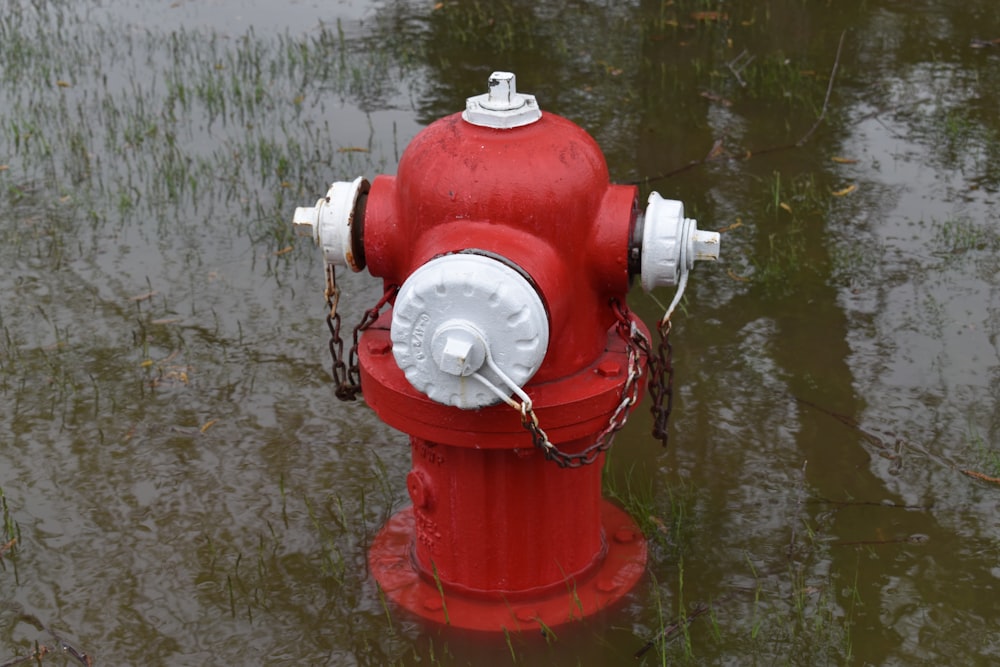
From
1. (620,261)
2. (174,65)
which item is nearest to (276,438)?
(620,261)

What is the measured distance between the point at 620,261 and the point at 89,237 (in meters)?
3.51

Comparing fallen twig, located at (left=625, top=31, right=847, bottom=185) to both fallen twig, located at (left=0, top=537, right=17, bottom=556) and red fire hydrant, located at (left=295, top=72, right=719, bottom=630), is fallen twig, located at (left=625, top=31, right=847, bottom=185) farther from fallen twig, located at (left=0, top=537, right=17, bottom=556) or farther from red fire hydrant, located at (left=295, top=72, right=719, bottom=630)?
fallen twig, located at (left=0, top=537, right=17, bottom=556)

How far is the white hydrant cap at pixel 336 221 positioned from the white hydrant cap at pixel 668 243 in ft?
2.37

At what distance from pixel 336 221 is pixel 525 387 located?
2.04ft

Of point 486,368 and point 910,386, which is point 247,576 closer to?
point 486,368

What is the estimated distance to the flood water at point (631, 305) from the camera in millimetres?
3443

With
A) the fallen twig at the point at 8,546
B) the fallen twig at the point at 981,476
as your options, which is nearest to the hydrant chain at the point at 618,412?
the fallen twig at the point at 981,476

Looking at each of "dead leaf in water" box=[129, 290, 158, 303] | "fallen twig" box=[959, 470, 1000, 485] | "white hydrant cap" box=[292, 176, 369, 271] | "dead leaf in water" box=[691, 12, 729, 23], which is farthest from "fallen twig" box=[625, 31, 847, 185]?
"white hydrant cap" box=[292, 176, 369, 271]

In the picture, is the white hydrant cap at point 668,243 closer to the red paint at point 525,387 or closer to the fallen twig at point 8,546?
the red paint at point 525,387

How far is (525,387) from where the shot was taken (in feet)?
9.69

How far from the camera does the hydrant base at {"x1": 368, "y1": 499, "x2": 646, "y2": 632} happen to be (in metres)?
3.34

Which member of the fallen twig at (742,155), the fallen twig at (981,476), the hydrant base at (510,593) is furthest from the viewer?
the fallen twig at (742,155)

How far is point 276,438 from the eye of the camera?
4.28 meters

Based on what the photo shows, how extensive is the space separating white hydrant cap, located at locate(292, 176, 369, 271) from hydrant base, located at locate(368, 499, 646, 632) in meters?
0.99
